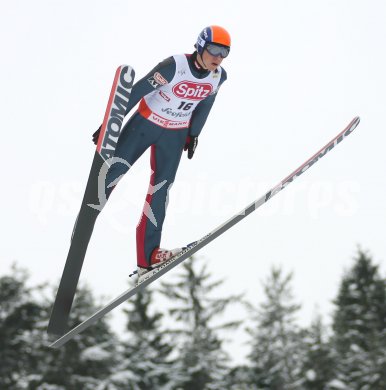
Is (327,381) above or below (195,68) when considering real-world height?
above

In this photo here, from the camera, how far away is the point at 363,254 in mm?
30156

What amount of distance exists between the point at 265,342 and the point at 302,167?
28.0 meters

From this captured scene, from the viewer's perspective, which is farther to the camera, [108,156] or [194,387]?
[194,387]

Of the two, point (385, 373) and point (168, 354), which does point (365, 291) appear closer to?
point (385, 373)

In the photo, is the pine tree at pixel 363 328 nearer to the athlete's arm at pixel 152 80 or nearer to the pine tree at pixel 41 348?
the pine tree at pixel 41 348

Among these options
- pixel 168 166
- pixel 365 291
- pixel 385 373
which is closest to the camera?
pixel 168 166

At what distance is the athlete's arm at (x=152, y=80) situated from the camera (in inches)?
196

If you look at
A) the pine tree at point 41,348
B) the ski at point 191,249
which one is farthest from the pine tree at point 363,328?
the ski at point 191,249

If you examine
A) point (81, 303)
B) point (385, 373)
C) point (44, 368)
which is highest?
point (81, 303)

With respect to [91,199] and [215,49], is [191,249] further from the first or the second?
[215,49]

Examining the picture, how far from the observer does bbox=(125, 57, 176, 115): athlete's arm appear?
4980mm

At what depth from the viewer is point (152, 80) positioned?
5.04 metres

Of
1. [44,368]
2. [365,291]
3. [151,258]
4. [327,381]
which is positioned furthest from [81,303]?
[151,258]

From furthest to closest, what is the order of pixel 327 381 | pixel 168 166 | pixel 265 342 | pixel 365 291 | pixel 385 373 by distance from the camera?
pixel 265 342
pixel 365 291
pixel 327 381
pixel 385 373
pixel 168 166
